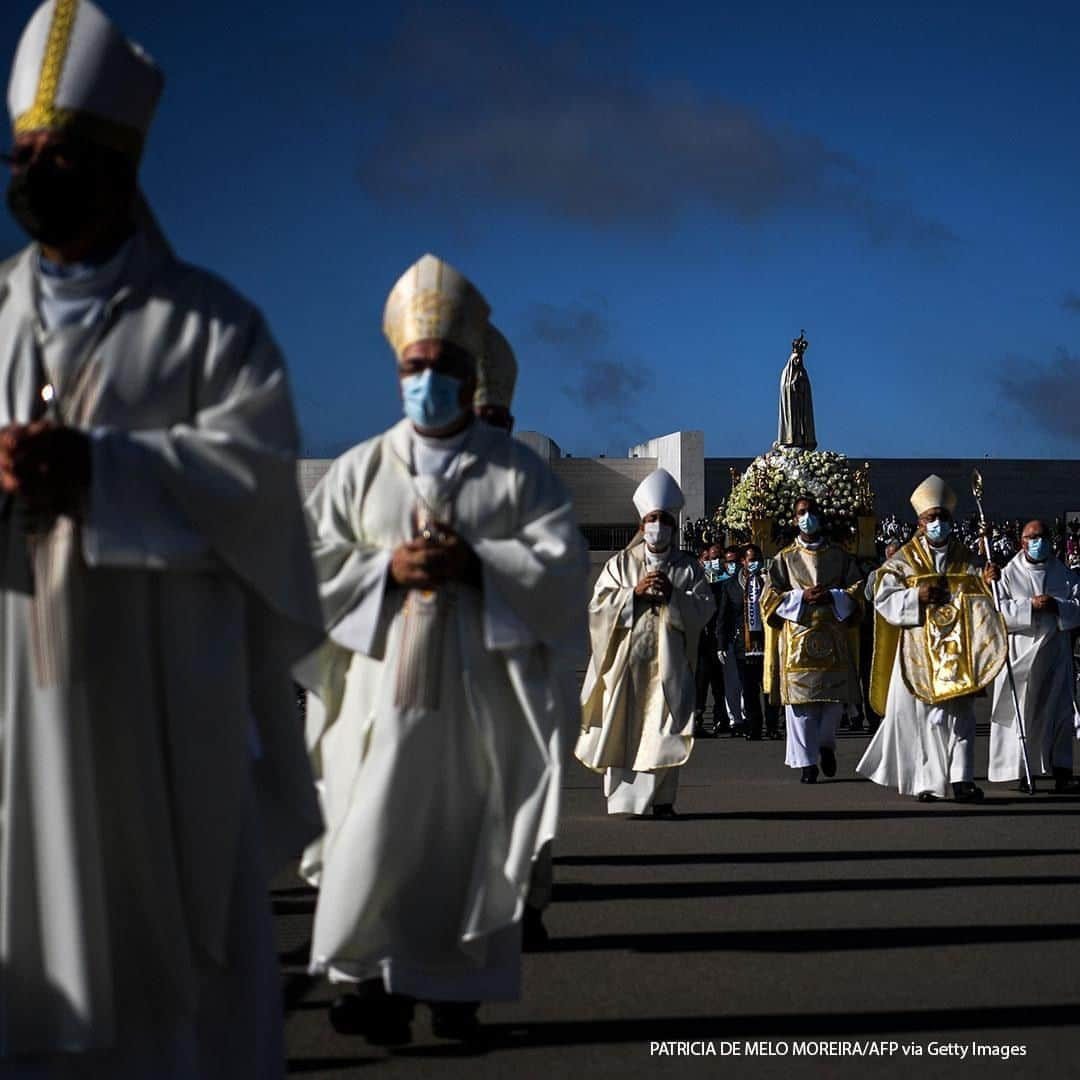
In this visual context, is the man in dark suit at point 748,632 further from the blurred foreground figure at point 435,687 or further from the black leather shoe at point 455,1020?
the black leather shoe at point 455,1020

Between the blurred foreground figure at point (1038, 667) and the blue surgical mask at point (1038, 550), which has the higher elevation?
the blue surgical mask at point (1038, 550)

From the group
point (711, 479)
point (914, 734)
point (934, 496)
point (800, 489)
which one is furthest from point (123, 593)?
point (711, 479)

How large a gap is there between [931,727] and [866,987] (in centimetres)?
638

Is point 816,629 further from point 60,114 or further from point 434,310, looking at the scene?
point 60,114

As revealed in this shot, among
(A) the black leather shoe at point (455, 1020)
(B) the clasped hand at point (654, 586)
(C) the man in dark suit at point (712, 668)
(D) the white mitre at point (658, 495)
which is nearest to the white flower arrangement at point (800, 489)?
(C) the man in dark suit at point (712, 668)

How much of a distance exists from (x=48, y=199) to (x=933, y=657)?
9.97 meters

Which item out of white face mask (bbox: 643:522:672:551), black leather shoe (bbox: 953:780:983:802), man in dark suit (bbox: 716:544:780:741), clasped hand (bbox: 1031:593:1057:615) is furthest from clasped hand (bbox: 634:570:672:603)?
man in dark suit (bbox: 716:544:780:741)

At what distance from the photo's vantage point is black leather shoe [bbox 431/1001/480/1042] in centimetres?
600

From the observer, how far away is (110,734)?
3.97 meters

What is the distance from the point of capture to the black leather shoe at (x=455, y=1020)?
6.00m

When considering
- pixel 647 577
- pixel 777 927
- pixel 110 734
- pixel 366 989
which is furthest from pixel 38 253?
pixel 647 577

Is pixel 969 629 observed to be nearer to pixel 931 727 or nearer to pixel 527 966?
pixel 931 727

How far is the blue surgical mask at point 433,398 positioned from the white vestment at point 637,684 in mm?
5720

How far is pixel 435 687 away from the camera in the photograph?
6020 millimetres
